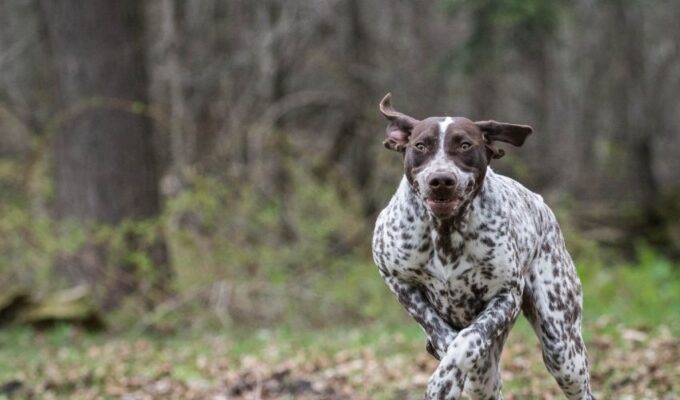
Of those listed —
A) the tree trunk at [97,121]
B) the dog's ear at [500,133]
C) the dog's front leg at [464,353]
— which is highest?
the tree trunk at [97,121]

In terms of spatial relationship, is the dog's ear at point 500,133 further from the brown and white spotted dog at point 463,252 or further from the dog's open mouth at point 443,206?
the dog's open mouth at point 443,206

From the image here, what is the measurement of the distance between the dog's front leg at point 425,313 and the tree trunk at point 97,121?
8.38 m

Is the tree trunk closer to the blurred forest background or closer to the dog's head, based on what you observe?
the blurred forest background

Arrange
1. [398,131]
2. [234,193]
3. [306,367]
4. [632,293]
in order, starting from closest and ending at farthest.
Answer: [398,131] → [306,367] → [632,293] → [234,193]

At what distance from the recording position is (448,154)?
13.3 ft

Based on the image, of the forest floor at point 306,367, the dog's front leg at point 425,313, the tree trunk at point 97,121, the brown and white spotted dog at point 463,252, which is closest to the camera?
the brown and white spotted dog at point 463,252

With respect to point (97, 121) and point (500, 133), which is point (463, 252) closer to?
point (500, 133)

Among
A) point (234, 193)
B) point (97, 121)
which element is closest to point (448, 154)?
point (234, 193)

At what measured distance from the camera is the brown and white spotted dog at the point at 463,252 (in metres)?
4.09

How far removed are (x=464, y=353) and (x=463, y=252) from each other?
44 cm

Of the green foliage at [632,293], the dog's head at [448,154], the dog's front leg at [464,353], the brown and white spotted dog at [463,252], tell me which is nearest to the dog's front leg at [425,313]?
the brown and white spotted dog at [463,252]

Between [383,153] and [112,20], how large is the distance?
4.33 meters

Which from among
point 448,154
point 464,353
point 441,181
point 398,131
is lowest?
point 464,353

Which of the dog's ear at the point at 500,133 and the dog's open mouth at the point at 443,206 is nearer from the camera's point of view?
the dog's open mouth at the point at 443,206
